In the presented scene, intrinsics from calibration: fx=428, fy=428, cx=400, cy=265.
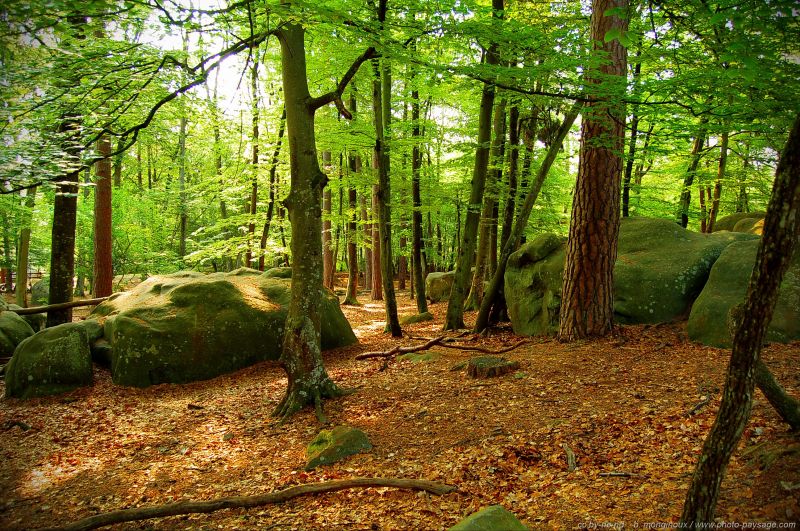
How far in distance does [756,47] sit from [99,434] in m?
8.07

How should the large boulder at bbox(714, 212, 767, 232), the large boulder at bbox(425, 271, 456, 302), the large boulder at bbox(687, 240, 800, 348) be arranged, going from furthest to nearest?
the large boulder at bbox(425, 271, 456, 302) → the large boulder at bbox(714, 212, 767, 232) → the large boulder at bbox(687, 240, 800, 348)

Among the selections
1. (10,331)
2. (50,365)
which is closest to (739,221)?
(50,365)

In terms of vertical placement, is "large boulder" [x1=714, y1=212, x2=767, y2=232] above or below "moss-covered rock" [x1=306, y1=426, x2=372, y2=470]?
above

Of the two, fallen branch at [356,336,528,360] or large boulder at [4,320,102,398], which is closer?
large boulder at [4,320,102,398]

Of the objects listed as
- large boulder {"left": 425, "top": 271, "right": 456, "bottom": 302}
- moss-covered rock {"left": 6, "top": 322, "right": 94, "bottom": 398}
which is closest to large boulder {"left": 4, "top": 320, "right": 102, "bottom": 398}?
moss-covered rock {"left": 6, "top": 322, "right": 94, "bottom": 398}

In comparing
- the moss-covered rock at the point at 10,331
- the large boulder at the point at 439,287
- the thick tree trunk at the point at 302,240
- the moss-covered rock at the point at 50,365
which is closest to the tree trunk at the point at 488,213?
the large boulder at the point at 439,287

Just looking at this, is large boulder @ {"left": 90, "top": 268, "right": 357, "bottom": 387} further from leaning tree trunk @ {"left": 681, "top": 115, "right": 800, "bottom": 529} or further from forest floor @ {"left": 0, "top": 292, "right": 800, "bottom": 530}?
leaning tree trunk @ {"left": 681, "top": 115, "right": 800, "bottom": 529}

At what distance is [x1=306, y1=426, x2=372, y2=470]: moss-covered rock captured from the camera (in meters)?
4.61

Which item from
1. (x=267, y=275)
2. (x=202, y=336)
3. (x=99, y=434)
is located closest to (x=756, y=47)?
(x=99, y=434)

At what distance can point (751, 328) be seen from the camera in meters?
2.21

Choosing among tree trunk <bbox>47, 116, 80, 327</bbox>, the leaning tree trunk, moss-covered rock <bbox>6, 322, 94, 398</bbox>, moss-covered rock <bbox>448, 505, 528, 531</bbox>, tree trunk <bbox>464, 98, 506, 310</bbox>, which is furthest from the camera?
tree trunk <bbox>464, 98, 506, 310</bbox>

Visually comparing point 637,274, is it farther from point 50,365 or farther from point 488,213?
point 50,365

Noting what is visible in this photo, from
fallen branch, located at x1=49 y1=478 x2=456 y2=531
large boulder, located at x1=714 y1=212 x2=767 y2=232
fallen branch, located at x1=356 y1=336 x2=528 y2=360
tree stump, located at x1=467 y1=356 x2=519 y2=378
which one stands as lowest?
fallen branch, located at x1=49 y1=478 x2=456 y2=531

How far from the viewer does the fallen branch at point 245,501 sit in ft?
11.6
